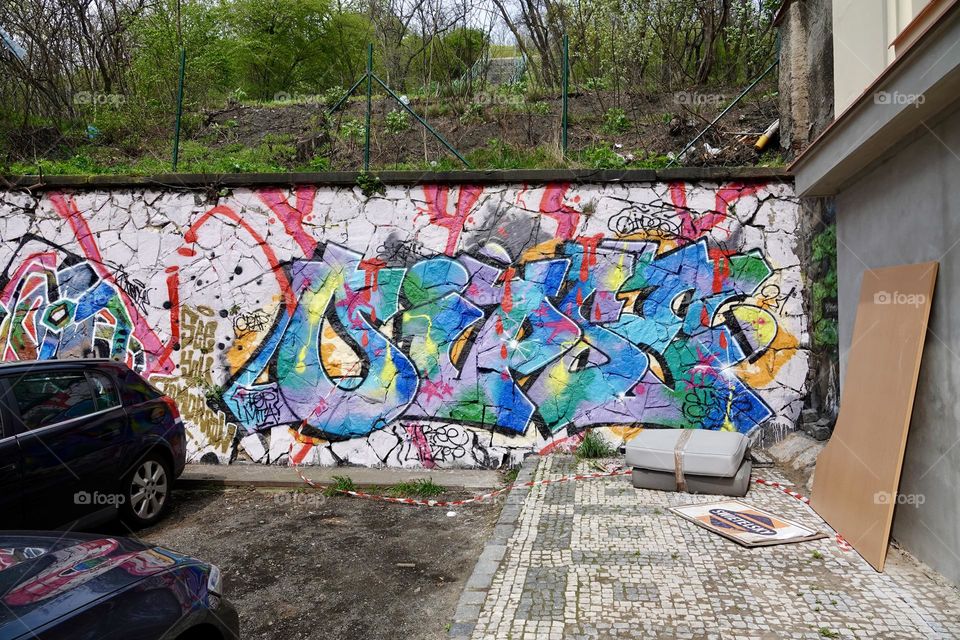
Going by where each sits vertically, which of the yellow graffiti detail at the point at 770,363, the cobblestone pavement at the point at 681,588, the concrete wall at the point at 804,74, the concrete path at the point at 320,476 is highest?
the concrete wall at the point at 804,74

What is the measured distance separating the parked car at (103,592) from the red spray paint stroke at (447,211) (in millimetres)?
5389

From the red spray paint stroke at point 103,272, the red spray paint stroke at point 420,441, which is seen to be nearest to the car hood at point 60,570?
the red spray paint stroke at point 420,441

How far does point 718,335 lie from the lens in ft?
24.7

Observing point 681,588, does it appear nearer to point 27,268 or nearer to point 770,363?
point 770,363

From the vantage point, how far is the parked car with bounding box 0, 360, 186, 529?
4.79 metres

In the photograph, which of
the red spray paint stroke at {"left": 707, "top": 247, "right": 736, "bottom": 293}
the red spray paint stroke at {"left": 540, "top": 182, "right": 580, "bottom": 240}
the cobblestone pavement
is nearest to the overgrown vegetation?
the red spray paint stroke at {"left": 540, "top": 182, "right": 580, "bottom": 240}

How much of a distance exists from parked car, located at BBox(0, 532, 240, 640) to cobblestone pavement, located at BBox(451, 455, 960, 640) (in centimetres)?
154

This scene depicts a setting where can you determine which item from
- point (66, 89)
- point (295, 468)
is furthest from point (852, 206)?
point (66, 89)

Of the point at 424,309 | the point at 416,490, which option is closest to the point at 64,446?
the point at 416,490

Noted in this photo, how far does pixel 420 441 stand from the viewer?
312 inches

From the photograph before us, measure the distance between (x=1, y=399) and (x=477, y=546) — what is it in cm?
378

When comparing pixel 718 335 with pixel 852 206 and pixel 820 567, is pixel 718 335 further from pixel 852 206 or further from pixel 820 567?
pixel 820 567

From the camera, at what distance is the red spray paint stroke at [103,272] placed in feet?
27.4

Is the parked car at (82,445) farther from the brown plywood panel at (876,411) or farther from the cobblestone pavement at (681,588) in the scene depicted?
the brown plywood panel at (876,411)
